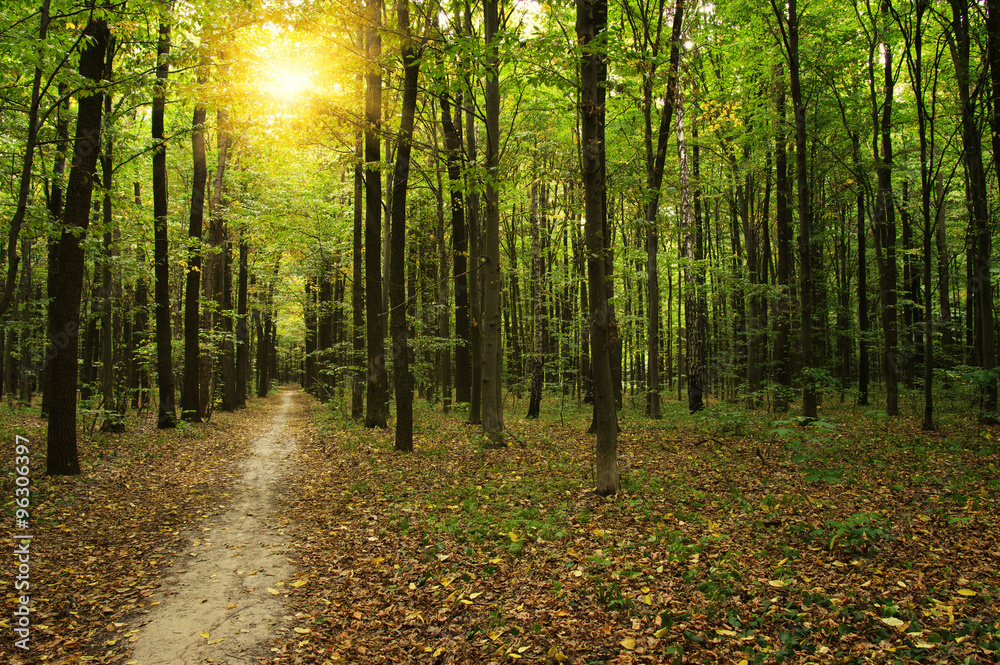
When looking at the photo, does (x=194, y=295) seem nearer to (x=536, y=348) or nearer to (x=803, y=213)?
(x=536, y=348)

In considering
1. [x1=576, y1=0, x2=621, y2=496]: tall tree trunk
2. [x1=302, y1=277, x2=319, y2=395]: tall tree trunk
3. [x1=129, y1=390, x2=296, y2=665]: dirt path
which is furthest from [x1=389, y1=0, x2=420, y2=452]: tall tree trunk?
[x1=302, y1=277, x2=319, y2=395]: tall tree trunk

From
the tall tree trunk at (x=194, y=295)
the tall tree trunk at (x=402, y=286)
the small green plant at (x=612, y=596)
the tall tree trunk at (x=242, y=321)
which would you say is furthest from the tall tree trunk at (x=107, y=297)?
the small green plant at (x=612, y=596)

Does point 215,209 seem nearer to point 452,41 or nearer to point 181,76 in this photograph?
point 181,76

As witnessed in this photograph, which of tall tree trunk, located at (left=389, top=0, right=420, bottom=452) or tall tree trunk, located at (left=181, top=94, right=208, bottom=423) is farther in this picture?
tall tree trunk, located at (left=181, top=94, right=208, bottom=423)

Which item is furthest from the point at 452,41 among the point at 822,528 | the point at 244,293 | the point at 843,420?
the point at 244,293

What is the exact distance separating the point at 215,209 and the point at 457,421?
41.6 feet

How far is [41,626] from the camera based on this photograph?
462 cm

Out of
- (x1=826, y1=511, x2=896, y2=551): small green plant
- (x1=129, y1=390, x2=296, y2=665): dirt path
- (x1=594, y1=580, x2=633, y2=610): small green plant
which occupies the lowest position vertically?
(x1=129, y1=390, x2=296, y2=665): dirt path

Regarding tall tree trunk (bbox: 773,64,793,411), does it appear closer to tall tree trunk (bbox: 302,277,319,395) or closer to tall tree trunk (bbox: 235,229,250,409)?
tall tree trunk (bbox: 235,229,250,409)

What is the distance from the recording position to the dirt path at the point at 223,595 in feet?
14.5

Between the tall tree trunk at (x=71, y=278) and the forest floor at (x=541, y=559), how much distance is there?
69 cm

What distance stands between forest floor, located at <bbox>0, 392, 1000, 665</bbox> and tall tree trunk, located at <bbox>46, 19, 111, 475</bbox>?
0.69 metres

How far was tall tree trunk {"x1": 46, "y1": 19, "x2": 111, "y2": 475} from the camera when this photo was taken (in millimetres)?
8492

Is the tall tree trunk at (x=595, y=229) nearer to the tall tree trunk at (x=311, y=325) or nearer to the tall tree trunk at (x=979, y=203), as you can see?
the tall tree trunk at (x=979, y=203)
